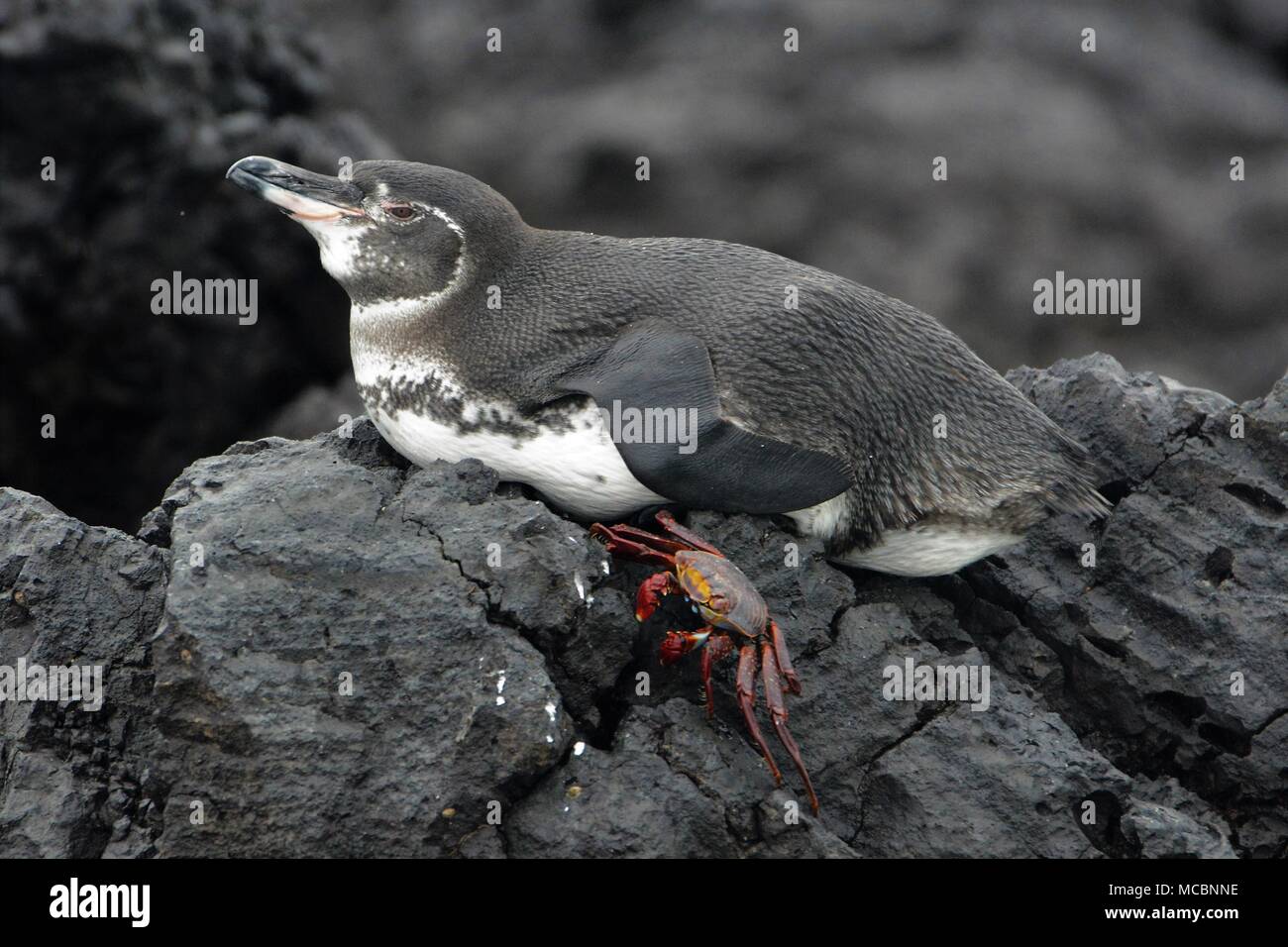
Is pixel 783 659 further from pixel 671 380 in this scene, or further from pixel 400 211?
pixel 400 211

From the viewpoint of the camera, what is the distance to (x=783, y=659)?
473 cm

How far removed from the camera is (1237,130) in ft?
46.3

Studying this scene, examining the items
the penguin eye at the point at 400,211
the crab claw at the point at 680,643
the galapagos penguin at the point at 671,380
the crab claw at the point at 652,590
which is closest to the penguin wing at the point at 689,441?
the galapagos penguin at the point at 671,380

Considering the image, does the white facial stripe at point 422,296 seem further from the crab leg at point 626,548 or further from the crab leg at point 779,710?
the crab leg at point 779,710

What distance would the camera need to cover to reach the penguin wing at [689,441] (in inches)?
198

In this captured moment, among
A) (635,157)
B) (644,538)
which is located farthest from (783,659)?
(635,157)

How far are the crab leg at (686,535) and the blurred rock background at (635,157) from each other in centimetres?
662

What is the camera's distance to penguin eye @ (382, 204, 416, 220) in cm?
548

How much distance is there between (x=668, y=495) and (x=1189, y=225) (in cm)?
1030

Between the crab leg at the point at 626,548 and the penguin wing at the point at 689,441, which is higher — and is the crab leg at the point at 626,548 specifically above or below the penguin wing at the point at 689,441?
below

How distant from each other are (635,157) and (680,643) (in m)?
10.0

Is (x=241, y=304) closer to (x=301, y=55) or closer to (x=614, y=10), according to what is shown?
(x=301, y=55)

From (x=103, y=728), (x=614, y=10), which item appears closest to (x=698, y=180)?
(x=614, y=10)

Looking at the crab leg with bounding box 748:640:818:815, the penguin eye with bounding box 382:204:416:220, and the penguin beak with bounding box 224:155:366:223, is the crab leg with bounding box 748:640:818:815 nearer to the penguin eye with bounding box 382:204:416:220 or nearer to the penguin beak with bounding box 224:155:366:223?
the penguin eye with bounding box 382:204:416:220
